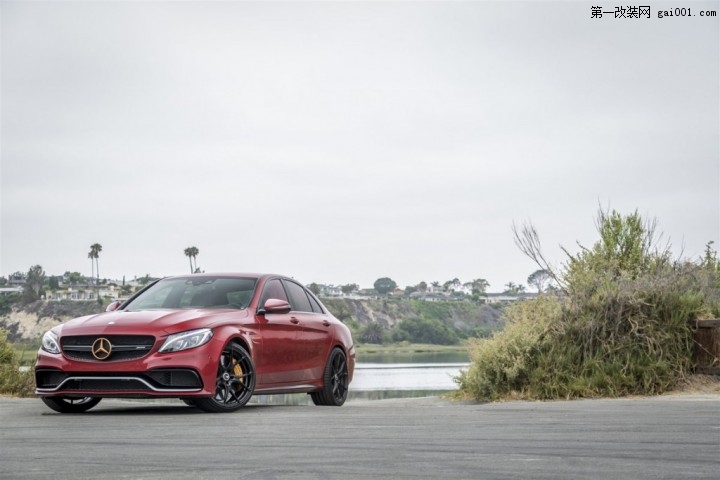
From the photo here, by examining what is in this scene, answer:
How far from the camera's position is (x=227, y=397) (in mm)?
12945

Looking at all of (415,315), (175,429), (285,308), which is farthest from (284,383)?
(415,315)

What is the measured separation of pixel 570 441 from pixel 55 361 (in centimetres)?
615

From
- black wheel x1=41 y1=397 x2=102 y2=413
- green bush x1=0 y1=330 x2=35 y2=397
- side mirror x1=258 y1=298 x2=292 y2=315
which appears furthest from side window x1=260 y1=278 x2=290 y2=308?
green bush x1=0 y1=330 x2=35 y2=397

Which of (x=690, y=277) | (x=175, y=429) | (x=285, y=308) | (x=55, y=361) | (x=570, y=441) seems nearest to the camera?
(x=570, y=441)

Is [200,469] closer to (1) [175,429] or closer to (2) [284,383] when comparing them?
(1) [175,429]

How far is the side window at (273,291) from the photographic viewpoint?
14250 mm

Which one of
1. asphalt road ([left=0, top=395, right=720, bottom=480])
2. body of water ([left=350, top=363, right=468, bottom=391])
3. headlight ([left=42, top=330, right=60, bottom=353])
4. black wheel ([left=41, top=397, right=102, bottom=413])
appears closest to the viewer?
asphalt road ([left=0, top=395, right=720, bottom=480])

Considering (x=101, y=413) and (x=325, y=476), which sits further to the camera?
(x=101, y=413)

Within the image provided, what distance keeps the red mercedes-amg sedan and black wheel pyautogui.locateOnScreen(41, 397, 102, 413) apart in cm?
1

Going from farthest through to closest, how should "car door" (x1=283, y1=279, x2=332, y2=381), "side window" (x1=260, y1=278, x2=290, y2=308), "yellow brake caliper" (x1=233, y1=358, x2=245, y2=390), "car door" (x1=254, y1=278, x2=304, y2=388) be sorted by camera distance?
"car door" (x1=283, y1=279, x2=332, y2=381)
"side window" (x1=260, y1=278, x2=290, y2=308)
"car door" (x1=254, y1=278, x2=304, y2=388)
"yellow brake caliper" (x1=233, y1=358, x2=245, y2=390)

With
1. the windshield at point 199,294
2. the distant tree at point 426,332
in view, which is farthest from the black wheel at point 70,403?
the distant tree at point 426,332

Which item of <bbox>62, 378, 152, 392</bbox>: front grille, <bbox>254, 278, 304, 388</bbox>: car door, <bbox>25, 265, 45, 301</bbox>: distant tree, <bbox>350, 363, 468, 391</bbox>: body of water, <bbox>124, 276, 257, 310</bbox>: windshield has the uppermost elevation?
<bbox>25, 265, 45, 301</bbox>: distant tree

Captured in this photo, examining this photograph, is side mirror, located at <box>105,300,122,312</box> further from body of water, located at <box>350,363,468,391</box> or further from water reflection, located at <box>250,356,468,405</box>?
body of water, located at <box>350,363,468,391</box>

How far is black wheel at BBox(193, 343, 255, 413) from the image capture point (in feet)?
41.9
